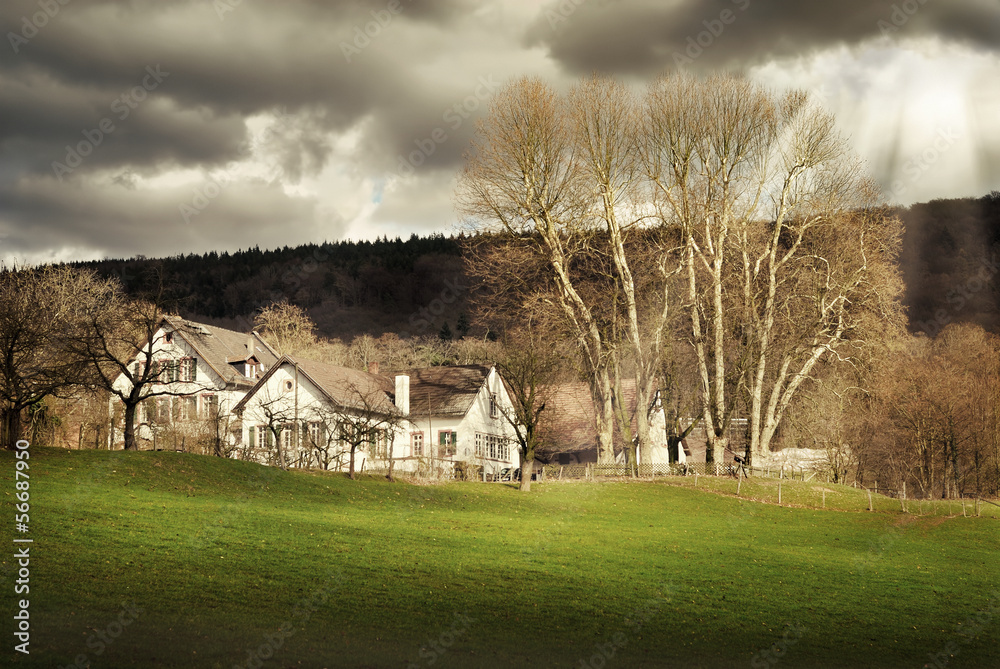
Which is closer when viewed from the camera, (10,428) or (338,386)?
(10,428)

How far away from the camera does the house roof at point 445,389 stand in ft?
183

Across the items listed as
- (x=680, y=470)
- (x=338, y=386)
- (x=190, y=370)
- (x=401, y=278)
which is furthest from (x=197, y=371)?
(x=401, y=278)

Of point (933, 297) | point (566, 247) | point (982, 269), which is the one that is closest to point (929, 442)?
point (566, 247)

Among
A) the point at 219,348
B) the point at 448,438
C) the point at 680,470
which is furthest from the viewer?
the point at 219,348

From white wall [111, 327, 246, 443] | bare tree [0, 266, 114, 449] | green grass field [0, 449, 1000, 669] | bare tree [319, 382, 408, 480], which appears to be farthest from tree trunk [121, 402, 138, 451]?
white wall [111, 327, 246, 443]

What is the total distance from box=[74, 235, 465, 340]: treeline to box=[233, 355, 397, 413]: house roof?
80.6 m

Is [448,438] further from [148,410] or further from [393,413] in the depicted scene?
[148,410]

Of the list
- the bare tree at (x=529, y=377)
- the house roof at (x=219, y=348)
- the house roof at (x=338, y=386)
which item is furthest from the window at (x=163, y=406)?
the bare tree at (x=529, y=377)

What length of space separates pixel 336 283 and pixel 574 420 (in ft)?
366

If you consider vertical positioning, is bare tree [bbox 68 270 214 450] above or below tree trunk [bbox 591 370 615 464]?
above

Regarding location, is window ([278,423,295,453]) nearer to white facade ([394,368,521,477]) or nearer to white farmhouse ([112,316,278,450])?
white farmhouse ([112,316,278,450])

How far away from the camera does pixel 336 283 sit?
168125mm

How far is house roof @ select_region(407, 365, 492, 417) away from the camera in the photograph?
55.8 meters

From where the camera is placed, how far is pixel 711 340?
167 ft
